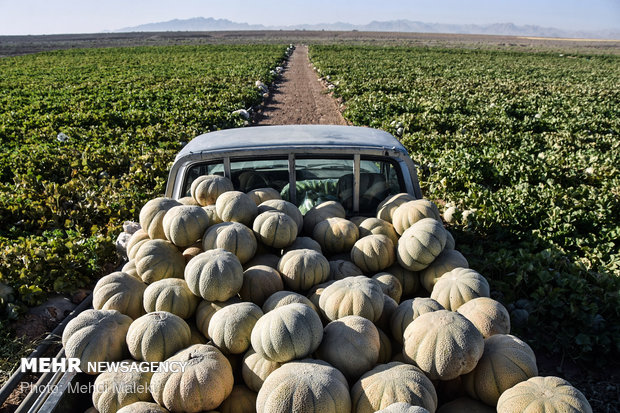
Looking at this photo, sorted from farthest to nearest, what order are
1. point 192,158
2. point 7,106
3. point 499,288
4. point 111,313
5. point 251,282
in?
1. point 7,106
2. point 499,288
3. point 192,158
4. point 251,282
5. point 111,313

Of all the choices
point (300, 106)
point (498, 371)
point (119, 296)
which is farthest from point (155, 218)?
point (300, 106)

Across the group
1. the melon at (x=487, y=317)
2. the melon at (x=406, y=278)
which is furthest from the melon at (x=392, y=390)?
the melon at (x=406, y=278)

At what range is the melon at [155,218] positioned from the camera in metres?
4.10

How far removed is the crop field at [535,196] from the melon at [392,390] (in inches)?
100

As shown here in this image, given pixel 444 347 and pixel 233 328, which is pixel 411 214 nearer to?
pixel 444 347

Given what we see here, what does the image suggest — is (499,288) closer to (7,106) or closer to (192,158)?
(192,158)

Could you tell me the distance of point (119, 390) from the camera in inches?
101

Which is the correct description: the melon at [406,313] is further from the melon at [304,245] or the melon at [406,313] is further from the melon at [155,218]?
the melon at [155,218]

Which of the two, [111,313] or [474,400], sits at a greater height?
[111,313]

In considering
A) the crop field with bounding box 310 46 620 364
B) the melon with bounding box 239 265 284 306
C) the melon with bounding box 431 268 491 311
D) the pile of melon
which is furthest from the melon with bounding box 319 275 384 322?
the crop field with bounding box 310 46 620 364

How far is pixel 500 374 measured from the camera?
261 cm

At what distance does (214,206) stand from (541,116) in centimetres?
1562

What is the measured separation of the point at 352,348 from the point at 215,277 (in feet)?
3.77

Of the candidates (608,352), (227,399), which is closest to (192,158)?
(227,399)
